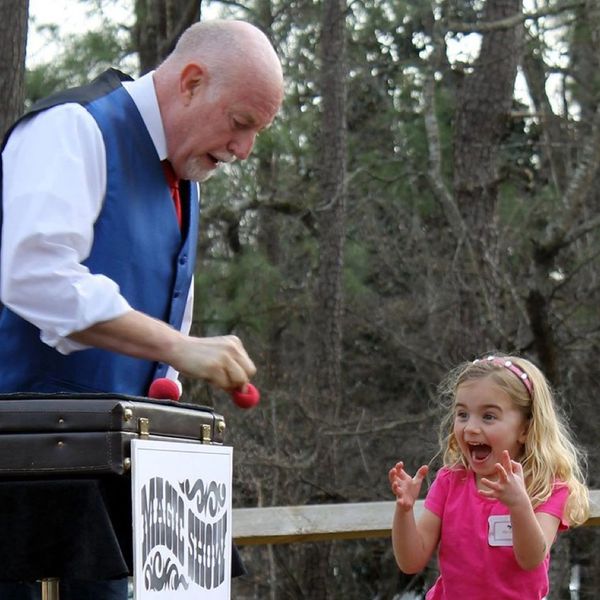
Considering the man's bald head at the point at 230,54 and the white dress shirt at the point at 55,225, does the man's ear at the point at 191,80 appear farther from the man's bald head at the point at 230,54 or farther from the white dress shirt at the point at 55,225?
the white dress shirt at the point at 55,225

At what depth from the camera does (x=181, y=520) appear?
228cm

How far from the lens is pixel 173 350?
230cm

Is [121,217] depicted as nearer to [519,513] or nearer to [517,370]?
[519,513]

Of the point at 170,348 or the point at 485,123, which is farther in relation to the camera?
the point at 485,123

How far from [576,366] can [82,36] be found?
4.03 metres

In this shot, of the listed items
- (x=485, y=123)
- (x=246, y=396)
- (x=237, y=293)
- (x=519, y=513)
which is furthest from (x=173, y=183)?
(x=485, y=123)

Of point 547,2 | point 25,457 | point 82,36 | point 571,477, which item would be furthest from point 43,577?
point 547,2

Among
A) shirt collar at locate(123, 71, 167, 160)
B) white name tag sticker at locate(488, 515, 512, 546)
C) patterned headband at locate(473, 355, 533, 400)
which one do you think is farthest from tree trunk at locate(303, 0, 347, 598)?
shirt collar at locate(123, 71, 167, 160)

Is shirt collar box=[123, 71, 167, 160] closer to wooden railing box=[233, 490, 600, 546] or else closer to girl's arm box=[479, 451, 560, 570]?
girl's arm box=[479, 451, 560, 570]

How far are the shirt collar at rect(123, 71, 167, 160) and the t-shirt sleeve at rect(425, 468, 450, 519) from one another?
4.08 feet

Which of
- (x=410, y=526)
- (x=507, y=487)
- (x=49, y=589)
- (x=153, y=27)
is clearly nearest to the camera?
(x=49, y=589)

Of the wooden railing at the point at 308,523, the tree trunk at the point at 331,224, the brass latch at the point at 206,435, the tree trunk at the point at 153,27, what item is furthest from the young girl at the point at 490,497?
the tree trunk at the point at 331,224

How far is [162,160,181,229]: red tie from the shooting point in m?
2.67

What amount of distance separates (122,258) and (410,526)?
117 cm
